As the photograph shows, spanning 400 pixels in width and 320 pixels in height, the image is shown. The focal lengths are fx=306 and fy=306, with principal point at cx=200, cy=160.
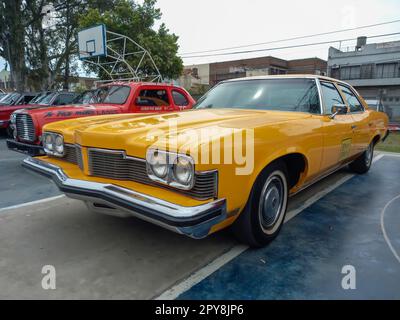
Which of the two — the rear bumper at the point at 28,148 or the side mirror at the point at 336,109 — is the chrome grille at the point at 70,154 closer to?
the rear bumper at the point at 28,148

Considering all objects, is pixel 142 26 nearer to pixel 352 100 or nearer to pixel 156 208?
pixel 352 100

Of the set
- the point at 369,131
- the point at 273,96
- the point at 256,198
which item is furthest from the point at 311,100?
the point at 369,131

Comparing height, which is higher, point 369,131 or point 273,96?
point 273,96

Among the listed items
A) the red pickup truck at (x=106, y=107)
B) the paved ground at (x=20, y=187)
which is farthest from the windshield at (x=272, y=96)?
the paved ground at (x=20, y=187)

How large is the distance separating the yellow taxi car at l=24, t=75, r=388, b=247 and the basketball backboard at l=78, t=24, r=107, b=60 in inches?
453

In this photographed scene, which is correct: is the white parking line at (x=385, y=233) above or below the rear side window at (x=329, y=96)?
below

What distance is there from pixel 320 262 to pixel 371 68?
108 feet

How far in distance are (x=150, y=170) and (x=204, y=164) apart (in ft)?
1.43

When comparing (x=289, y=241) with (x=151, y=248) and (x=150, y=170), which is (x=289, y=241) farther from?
(x=150, y=170)

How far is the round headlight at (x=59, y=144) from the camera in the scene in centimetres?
295

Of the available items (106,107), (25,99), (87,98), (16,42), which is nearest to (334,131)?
(106,107)

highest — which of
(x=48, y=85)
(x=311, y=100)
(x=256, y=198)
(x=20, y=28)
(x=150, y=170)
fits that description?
(x=20, y=28)

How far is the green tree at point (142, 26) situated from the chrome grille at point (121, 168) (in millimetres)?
15353

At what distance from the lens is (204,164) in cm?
193
